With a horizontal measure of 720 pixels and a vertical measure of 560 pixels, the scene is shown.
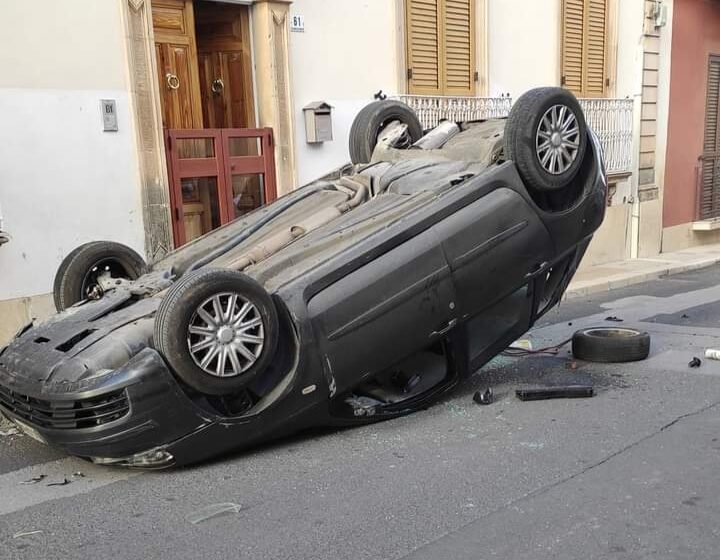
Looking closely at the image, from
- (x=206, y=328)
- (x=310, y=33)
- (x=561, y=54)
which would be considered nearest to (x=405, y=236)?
(x=206, y=328)

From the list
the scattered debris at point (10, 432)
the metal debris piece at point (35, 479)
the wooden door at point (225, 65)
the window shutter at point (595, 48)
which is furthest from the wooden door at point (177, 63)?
the window shutter at point (595, 48)

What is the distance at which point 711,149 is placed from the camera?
15.5 metres

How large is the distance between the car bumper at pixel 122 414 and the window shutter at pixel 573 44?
34.3 ft

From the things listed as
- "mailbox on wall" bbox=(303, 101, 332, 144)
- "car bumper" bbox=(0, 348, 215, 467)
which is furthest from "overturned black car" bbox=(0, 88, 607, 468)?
"mailbox on wall" bbox=(303, 101, 332, 144)

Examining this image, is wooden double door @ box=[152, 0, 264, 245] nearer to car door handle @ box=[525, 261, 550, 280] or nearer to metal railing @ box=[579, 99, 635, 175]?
car door handle @ box=[525, 261, 550, 280]

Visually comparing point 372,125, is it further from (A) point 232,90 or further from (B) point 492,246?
(A) point 232,90

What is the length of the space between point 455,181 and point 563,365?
6.83ft

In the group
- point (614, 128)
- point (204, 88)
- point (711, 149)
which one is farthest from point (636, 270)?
point (204, 88)

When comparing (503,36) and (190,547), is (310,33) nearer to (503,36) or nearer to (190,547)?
(503,36)

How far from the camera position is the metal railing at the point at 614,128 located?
13.1 metres

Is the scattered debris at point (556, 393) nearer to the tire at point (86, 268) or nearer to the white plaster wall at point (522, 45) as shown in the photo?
the tire at point (86, 268)

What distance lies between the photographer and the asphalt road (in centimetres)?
356

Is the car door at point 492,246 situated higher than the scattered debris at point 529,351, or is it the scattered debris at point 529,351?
the car door at point 492,246

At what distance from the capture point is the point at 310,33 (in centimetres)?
945
